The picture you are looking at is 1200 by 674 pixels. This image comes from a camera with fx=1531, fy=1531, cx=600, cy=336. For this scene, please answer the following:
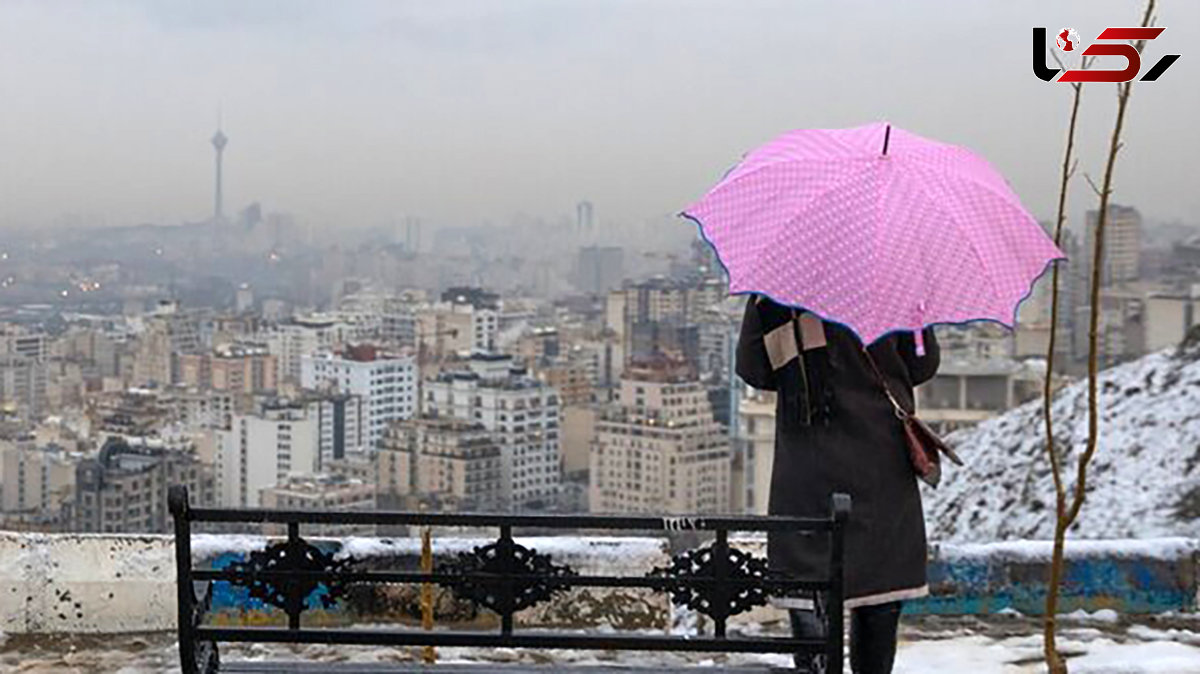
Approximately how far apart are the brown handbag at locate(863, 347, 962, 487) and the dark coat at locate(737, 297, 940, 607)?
0.7 inches

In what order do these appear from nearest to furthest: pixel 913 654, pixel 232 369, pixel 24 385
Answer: pixel 913 654 < pixel 24 385 < pixel 232 369

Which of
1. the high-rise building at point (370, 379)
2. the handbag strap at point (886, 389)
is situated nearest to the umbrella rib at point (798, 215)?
the handbag strap at point (886, 389)

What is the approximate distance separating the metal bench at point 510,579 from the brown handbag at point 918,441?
0.42m

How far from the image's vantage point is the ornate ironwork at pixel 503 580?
10.4ft

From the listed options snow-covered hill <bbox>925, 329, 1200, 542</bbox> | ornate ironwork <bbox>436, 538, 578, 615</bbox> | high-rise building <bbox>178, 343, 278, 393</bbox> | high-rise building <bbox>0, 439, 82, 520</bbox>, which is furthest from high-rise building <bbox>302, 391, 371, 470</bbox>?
ornate ironwork <bbox>436, 538, 578, 615</bbox>

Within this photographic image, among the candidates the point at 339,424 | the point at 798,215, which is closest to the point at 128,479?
the point at 798,215

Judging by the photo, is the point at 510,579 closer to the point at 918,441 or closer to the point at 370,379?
the point at 918,441

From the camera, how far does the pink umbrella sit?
3125mm

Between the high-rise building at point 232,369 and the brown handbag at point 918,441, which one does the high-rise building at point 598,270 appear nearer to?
the high-rise building at point 232,369

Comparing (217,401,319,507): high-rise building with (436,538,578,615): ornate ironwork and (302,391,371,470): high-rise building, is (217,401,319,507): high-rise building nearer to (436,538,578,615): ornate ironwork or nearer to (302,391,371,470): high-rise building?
(302,391,371,470): high-rise building

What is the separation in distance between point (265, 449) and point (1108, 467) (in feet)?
49.5

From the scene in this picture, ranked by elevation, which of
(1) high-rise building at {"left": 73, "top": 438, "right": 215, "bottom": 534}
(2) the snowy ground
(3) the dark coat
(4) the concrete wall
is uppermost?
(3) the dark coat

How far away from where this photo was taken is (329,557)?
323 centimetres

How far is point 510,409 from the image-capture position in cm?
2603
